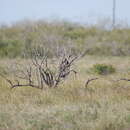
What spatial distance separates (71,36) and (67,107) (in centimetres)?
1432

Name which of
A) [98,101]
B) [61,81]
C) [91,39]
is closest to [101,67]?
[61,81]

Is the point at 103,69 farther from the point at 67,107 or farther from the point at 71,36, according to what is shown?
the point at 71,36

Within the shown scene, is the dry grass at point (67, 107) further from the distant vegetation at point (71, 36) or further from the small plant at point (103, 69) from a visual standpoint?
the distant vegetation at point (71, 36)

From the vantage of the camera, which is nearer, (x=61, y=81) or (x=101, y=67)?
(x=61, y=81)

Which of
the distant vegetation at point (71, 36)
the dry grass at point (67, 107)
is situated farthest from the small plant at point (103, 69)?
the distant vegetation at point (71, 36)

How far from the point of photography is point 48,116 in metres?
5.37

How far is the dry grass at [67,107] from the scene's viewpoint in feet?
16.4

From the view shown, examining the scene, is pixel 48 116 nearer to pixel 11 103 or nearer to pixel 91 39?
pixel 11 103

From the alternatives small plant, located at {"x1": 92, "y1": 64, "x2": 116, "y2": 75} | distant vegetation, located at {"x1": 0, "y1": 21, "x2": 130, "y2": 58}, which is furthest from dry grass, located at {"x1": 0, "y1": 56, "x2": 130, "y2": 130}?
distant vegetation, located at {"x1": 0, "y1": 21, "x2": 130, "y2": 58}

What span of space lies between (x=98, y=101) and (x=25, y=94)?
1.85 metres

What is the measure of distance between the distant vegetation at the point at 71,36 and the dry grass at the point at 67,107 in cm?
865

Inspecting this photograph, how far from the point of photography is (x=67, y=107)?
19.2ft

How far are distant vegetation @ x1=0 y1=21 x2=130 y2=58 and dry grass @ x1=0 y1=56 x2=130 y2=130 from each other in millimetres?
8651

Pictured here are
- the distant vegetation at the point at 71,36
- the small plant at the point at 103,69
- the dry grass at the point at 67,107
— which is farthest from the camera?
the distant vegetation at the point at 71,36
